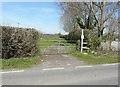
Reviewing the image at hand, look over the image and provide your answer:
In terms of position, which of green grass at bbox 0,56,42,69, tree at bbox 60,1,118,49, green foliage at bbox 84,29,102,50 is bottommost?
green grass at bbox 0,56,42,69

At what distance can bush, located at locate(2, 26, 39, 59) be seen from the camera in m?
14.9

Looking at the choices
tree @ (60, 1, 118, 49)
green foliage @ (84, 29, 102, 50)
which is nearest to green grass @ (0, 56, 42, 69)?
green foliage @ (84, 29, 102, 50)

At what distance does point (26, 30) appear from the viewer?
52.5 feet

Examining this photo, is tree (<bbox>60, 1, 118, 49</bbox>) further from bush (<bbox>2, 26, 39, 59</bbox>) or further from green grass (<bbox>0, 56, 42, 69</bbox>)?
green grass (<bbox>0, 56, 42, 69</bbox>)

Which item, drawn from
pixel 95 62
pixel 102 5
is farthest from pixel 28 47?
pixel 102 5

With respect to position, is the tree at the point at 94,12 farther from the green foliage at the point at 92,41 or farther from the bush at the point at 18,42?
the bush at the point at 18,42

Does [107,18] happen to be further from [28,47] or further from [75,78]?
[75,78]

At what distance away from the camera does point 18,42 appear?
50.3 ft

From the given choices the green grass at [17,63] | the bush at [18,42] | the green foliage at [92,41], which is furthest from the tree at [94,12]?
the green grass at [17,63]

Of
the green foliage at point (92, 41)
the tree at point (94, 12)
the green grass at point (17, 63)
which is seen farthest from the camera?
the tree at point (94, 12)

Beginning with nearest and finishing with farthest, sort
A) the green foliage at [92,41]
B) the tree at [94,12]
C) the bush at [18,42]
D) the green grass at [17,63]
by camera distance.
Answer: the green grass at [17,63], the bush at [18,42], the green foliage at [92,41], the tree at [94,12]

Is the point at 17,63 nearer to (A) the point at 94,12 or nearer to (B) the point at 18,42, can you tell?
(B) the point at 18,42

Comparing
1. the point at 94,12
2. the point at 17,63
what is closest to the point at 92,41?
the point at 94,12

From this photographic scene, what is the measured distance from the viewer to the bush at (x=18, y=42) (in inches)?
586
